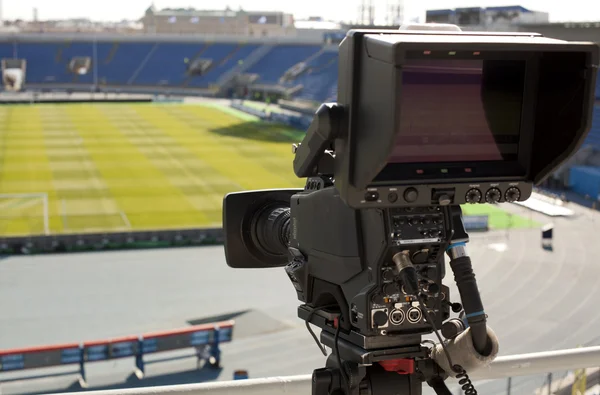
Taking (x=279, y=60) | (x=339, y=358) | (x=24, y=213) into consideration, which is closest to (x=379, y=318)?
(x=339, y=358)

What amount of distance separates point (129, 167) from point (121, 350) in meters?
13.8

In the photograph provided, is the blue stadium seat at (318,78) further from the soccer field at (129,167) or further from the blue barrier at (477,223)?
the blue barrier at (477,223)

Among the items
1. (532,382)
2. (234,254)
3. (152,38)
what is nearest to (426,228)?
(234,254)

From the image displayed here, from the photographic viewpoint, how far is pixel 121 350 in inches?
363

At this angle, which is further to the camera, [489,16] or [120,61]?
[120,61]

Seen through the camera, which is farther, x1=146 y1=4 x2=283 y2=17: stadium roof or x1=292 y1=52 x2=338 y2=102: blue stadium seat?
x1=146 y1=4 x2=283 y2=17: stadium roof

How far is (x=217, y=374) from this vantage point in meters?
9.45

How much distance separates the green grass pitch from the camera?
17.5 metres

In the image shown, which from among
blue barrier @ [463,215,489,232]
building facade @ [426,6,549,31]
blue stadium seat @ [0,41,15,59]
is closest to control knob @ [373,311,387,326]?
blue barrier @ [463,215,489,232]

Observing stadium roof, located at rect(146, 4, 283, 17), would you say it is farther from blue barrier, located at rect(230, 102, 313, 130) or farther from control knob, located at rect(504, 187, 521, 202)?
control knob, located at rect(504, 187, 521, 202)

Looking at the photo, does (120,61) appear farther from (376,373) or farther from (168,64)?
(376,373)

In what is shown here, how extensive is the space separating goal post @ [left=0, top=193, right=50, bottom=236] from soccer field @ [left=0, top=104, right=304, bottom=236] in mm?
20

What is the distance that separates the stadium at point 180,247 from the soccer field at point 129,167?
0.24 ft

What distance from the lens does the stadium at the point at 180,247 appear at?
31.4 feet
